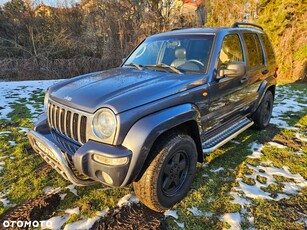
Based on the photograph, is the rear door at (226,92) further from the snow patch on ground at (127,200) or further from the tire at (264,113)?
the snow patch on ground at (127,200)

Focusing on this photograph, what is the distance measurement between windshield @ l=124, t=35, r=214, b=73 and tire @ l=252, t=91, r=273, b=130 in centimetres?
207

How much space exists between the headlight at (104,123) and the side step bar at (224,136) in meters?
1.31

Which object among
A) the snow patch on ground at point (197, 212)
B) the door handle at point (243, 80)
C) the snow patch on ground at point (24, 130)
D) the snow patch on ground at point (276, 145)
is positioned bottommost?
the snow patch on ground at point (276, 145)

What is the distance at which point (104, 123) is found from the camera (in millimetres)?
2145

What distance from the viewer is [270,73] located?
186 inches

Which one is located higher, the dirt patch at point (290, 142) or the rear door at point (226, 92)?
the rear door at point (226, 92)

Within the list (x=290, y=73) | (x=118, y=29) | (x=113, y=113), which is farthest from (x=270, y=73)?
(x=118, y=29)

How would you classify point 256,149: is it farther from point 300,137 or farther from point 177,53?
point 177,53

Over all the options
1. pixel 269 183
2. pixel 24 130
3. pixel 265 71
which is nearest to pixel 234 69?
pixel 269 183

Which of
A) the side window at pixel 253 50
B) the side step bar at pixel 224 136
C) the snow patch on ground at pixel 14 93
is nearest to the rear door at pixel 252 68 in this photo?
the side window at pixel 253 50

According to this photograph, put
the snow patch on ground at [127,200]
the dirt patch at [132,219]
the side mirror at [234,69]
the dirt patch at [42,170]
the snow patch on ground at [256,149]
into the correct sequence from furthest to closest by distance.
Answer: the snow patch on ground at [256,149], the dirt patch at [42,170], the side mirror at [234,69], the snow patch on ground at [127,200], the dirt patch at [132,219]

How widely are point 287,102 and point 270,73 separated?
2608mm

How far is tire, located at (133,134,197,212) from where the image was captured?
7.50ft

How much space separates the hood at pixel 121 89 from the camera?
2230mm
